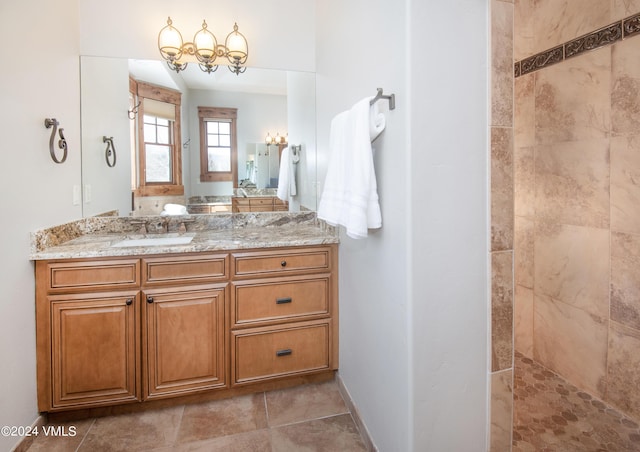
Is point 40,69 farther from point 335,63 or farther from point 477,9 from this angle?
point 477,9

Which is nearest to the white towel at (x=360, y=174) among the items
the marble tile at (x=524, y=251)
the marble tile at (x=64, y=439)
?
the marble tile at (x=524, y=251)

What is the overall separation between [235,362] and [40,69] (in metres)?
1.83

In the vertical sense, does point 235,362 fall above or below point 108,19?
below

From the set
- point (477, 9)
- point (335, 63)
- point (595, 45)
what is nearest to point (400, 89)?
point (477, 9)

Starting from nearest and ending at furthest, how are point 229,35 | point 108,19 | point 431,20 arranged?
point 431,20
point 108,19
point 229,35

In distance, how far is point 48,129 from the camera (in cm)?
178

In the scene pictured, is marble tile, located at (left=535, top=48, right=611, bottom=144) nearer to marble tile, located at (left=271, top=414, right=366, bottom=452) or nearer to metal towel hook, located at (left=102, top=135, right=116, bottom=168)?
marble tile, located at (left=271, top=414, right=366, bottom=452)

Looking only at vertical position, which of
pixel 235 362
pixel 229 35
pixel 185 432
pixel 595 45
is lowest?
pixel 185 432

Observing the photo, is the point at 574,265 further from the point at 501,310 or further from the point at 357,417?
the point at 357,417

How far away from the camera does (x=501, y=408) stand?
1.30 meters

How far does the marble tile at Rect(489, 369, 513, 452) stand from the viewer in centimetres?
129

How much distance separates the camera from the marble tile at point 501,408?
4.23 ft

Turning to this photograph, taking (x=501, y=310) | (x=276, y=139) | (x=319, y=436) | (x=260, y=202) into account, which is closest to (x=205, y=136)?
(x=276, y=139)

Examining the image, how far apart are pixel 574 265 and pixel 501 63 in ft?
4.55
